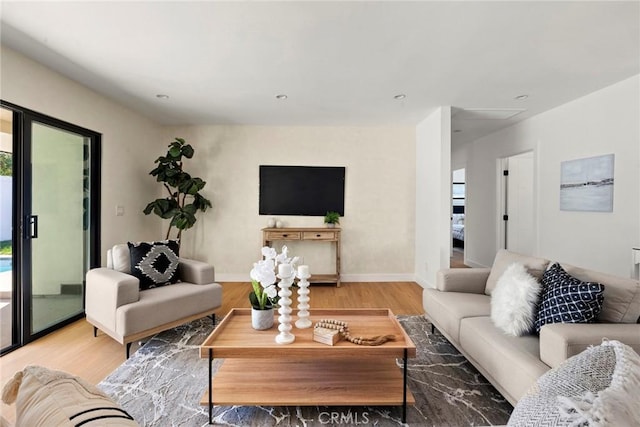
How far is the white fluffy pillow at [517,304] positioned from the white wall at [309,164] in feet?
8.83

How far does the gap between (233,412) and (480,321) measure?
1.66m

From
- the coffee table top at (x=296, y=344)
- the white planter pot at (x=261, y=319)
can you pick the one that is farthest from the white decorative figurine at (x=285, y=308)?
the white planter pot at (x=261, y=319)

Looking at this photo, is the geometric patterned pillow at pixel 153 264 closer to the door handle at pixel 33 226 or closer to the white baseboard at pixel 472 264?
the door handle at pixel 33 226

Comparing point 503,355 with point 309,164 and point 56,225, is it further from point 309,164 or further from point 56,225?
point 56,225

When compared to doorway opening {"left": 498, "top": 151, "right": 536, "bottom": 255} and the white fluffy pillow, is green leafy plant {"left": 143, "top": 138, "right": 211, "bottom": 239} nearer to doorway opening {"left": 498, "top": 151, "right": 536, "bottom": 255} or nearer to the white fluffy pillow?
the white fluffy pillow

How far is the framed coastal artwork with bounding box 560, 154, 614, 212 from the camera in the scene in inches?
122

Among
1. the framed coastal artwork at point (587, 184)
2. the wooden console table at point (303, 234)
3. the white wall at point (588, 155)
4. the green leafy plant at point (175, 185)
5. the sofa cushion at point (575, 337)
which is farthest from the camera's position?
the wooden console table at point (303, 234)

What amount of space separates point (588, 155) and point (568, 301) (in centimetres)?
261

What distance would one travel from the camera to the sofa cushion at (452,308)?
2168 millimetres

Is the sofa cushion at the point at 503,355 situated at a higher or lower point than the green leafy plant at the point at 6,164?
lower

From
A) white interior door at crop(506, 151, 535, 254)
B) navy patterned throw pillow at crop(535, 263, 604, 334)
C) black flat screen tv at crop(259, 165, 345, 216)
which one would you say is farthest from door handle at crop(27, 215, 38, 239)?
white interior door at crop(506, 151, 535, 254)

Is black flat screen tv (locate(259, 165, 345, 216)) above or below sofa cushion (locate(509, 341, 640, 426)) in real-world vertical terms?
above

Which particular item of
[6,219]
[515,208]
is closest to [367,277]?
[515,208]

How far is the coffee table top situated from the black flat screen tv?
2674 mm
